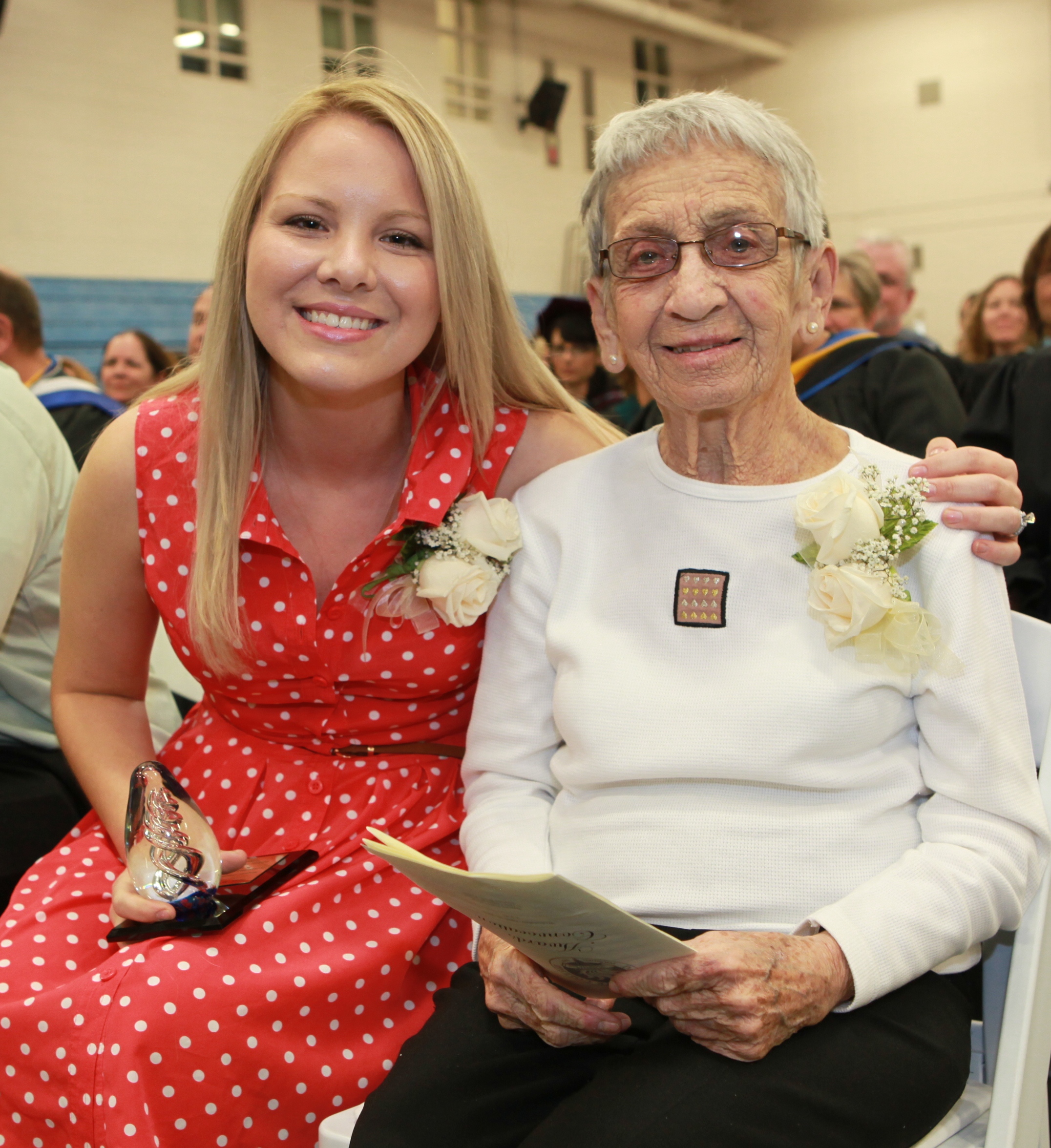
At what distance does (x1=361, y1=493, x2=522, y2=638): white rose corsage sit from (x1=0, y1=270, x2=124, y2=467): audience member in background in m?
2.16

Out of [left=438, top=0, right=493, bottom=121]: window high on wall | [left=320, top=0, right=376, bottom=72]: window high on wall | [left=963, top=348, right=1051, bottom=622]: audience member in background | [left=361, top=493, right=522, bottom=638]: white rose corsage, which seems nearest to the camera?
[left=361, top=493, right=522, bottom=638]: white rose corsage

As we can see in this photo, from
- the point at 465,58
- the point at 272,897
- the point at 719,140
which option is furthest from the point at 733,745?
the point at 465,58

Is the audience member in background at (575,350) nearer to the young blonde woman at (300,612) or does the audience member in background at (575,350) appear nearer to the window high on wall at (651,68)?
the young blonde woman at (300,612)

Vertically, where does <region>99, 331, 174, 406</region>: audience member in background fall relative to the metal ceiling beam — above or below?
below

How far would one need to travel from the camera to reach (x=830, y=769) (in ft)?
4.57

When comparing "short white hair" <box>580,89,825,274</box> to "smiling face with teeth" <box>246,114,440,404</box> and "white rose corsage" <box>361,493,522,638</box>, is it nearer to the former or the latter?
"smiling face with teeth" <box>246,114,440,404</box>

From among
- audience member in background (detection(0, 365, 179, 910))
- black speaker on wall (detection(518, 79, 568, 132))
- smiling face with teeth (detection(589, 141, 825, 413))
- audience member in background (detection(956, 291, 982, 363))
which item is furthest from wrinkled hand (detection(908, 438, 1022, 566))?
black speaker on wall (detection(518, 79, 568, 132))

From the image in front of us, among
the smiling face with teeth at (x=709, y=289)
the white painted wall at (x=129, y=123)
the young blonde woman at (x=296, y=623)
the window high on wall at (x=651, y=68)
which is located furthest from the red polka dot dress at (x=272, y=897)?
the window high on wall at (x=651, y=68)

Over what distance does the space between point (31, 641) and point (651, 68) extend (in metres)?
15.4

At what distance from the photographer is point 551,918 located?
43.4 inches

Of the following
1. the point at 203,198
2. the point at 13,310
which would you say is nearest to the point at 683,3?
the point at 203,198

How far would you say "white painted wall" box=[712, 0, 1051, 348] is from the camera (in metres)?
14.4

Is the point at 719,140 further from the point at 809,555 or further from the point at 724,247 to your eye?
the point at 809,555

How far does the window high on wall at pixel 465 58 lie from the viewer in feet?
42.7
